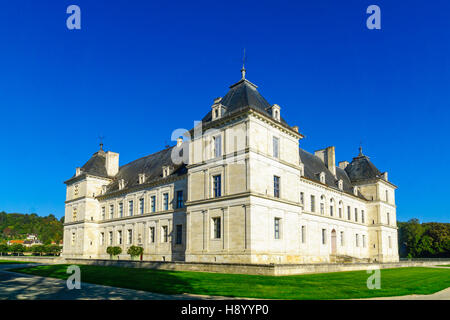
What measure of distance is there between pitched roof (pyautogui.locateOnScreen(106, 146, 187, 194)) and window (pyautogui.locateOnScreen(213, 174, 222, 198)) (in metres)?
9.00

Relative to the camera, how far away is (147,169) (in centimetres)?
4744

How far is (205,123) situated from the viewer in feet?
106

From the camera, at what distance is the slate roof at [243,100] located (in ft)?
101

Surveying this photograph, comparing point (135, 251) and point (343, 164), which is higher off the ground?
point (343, 164)

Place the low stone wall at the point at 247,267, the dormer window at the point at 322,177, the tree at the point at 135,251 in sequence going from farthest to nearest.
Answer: the dormer window at the point at 322,177 < the tree at the point at 135,251 < the low stone wall at the point at 247,267

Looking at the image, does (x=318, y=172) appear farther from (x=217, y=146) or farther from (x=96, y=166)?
(x=96, y=166)

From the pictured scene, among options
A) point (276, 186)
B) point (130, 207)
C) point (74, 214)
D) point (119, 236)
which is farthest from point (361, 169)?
point (74, 214)

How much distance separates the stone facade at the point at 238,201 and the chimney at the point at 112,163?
0.46ft

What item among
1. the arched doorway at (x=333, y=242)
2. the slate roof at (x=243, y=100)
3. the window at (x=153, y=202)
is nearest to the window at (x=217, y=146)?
the slate roof at (x=243, y=100)

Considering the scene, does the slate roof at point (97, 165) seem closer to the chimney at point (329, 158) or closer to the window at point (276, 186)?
the window at point (276, 186)

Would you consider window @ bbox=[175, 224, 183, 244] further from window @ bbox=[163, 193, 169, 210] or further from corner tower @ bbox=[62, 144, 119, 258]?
corner tower @ bbox=[62, 144, 119, 258]

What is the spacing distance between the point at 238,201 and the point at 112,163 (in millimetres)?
30654
